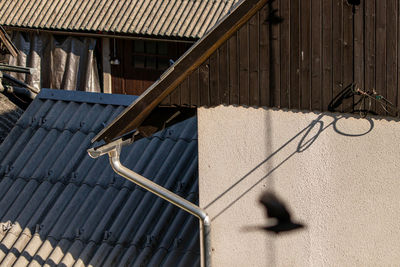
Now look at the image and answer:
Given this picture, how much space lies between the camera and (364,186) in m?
7.29

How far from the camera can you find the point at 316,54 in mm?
7395

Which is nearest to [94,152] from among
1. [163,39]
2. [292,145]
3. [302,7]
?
[292,145]

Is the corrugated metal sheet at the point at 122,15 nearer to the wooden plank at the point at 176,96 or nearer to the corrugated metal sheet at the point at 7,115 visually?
the corrugated metal sheet at the point at 7,115

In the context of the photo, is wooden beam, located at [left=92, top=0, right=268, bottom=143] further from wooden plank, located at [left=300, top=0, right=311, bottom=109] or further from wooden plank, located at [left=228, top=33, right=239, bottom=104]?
wooden plank, located at [left=300, top=0, right=311, bottom=109]

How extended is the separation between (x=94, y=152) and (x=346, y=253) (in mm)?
2352

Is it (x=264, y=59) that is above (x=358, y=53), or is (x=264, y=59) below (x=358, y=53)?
below

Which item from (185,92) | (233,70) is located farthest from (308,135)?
(185,92)

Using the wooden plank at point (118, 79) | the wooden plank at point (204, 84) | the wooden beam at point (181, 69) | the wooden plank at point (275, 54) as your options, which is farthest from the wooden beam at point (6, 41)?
the wooden plank at point (275, 54)

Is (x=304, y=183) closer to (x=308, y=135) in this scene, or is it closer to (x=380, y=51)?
(x=308, y=135)

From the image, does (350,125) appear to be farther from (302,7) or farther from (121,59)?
(121,59)

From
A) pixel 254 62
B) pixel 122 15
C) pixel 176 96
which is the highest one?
pixel 122 15

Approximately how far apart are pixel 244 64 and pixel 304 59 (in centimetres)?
52

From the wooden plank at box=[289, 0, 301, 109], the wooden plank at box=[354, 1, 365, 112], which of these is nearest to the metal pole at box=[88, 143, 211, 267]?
the wooden plank at box=[289, 0, 301, 109]

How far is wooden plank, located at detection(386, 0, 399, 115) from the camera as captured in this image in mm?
7258
